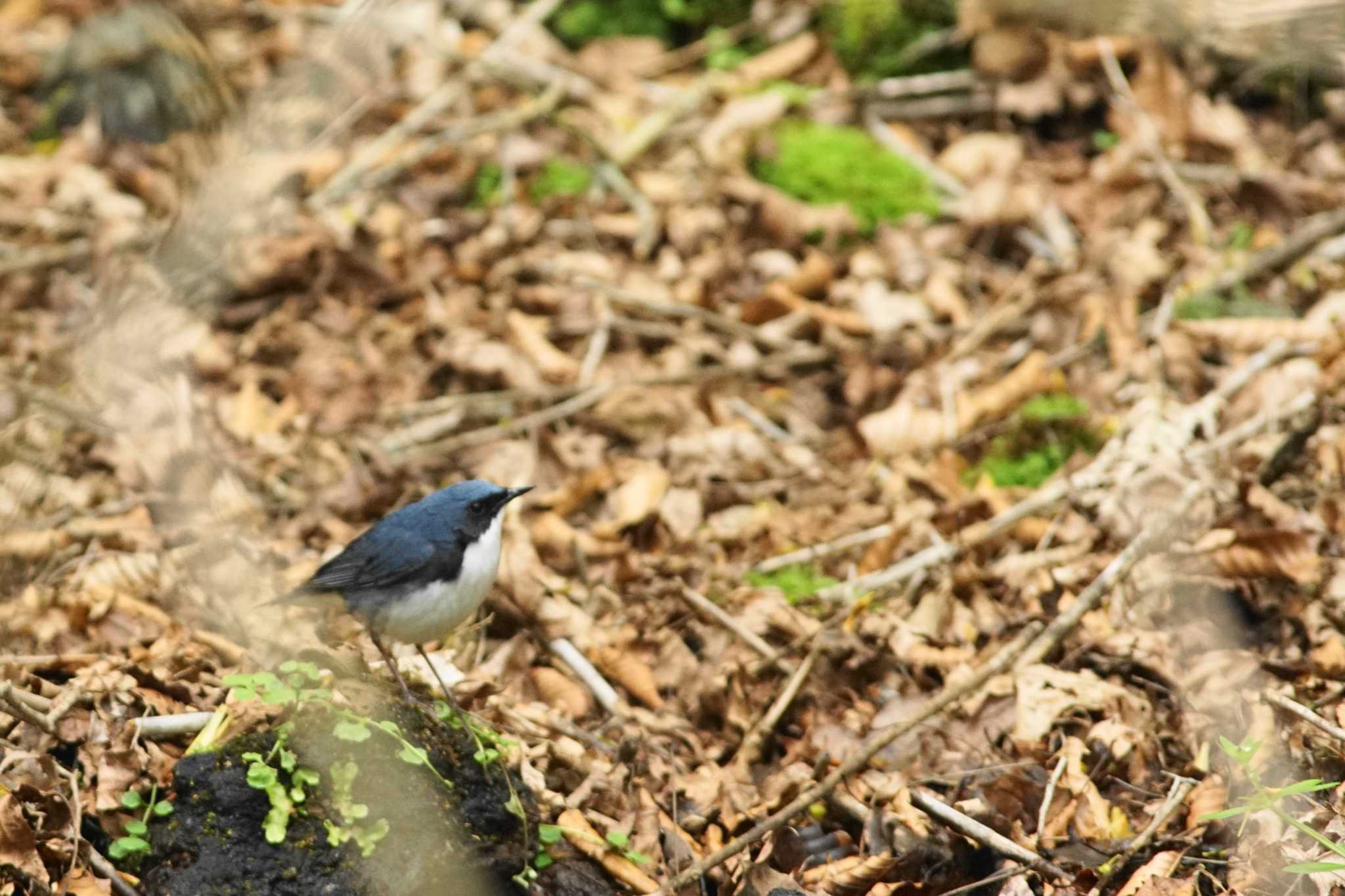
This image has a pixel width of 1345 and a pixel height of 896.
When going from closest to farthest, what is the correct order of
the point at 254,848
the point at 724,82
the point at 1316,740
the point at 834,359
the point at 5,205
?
the point at 254,848 → the point at 1316,740 → the point at 834,359 → the point at 5,205 → the point at 724,82

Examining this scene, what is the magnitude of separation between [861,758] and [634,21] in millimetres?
6461

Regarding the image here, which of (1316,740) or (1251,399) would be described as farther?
(1251,399)

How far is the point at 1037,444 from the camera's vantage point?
5855 mm

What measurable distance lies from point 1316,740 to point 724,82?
19.2 feet

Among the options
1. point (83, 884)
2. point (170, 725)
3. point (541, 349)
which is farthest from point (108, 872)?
point (541, 349)

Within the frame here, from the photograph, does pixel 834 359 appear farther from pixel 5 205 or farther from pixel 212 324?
pixel 5 205

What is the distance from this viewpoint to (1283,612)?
4559 millimetres

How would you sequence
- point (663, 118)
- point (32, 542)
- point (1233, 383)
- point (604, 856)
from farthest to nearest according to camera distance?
1. point (663, 118)
2. point (1233, 383)
3. point (32, 542)
4. point (604, 856)

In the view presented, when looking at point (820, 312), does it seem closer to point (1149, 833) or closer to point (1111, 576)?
point (1111, 576)

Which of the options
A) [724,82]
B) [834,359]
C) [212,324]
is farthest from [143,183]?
[834,359]

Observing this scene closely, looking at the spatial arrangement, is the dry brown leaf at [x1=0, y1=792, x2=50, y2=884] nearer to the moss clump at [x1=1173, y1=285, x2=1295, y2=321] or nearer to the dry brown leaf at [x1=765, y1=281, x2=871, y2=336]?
the dry brown leaf at [x1=765, y1=281, x2=871, y2=336]

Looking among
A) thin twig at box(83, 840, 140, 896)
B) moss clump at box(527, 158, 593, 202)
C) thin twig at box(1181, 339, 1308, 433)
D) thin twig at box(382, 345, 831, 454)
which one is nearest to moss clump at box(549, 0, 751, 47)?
moss clump at box(527, 158, 593, 202)

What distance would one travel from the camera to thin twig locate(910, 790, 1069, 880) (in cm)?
374

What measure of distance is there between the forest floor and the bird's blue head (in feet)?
1.86
